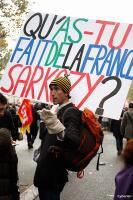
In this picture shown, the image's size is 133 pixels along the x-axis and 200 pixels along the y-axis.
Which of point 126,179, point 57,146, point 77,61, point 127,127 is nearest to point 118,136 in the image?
point 127,127

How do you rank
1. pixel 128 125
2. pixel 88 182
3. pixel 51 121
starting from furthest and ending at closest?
pixel 128 125 < pixel 88 182 < pixel 51 121

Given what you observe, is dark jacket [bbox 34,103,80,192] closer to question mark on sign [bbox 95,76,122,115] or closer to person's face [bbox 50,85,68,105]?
person's face [bbox 50,85,68,105]

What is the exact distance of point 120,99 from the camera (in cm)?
479

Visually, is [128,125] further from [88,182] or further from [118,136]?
[118,136]

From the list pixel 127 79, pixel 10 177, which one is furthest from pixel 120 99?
pixel 10 177

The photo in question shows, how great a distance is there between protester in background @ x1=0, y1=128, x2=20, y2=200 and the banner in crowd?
85 centimetres

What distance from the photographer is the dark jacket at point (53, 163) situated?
4203mm

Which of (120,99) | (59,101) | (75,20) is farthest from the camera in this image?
(75,20)

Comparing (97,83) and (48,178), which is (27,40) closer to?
(97,83)

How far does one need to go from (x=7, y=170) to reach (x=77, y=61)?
1.42 meters

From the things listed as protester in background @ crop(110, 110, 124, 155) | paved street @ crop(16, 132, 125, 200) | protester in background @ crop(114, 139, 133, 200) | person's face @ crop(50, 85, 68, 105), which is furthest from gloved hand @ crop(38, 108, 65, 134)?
protester in background @ crop(110, 110, 124, 155)

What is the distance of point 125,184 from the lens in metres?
3.31

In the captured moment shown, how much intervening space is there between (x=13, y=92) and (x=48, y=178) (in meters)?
1.34

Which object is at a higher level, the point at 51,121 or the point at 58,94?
the point at 58,94
